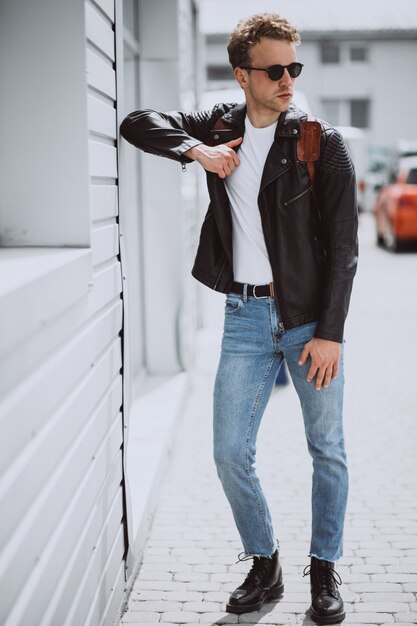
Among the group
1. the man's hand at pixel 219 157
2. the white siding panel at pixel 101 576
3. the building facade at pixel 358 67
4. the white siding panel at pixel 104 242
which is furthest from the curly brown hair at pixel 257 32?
the building facade at pixel 358 67

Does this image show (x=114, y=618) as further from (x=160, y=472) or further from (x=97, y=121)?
(x=97, y=121)

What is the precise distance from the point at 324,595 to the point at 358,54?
36208 mm

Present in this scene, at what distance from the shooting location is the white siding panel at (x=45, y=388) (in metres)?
1.88

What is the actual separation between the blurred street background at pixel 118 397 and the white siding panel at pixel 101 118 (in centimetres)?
1

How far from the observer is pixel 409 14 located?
3684 cm

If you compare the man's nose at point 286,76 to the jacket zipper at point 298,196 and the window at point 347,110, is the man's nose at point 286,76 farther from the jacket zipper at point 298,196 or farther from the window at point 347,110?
the window at point 347,110

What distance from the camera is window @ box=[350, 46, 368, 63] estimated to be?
121ft

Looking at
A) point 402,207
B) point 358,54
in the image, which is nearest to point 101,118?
point 402,207

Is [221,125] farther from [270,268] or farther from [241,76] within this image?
[270,268]

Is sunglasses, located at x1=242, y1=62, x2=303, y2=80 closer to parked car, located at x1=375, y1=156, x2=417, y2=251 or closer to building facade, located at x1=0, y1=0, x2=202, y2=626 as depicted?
building facade, located at x1=0, y1=0, x2=202, y2=626

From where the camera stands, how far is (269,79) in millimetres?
3162

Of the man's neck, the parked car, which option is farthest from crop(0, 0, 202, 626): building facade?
the parked car

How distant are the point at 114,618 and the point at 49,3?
7.50 ft

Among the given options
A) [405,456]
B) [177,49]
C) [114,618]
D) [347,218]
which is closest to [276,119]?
[347,218]
